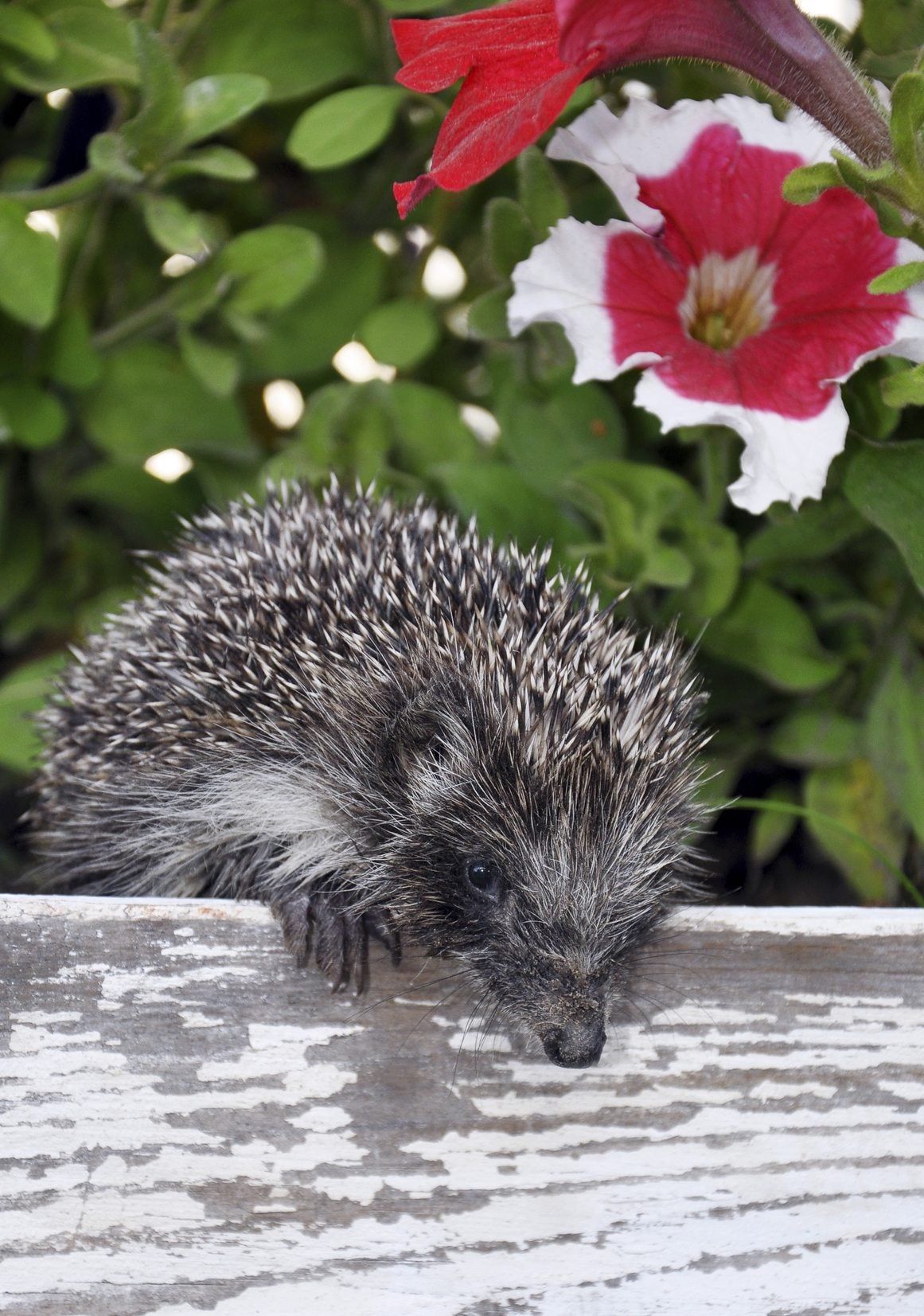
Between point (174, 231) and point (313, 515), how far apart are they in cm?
35

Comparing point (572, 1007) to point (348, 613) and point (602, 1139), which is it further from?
point (348, 613)

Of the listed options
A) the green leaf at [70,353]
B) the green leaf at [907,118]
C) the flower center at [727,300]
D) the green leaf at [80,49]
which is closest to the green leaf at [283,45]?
the green leaf at [80,49]

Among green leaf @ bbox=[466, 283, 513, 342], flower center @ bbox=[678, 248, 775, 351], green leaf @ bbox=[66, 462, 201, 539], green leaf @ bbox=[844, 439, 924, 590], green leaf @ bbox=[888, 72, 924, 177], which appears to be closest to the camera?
green leaf @ bbox=[888, 72, 924, 177]

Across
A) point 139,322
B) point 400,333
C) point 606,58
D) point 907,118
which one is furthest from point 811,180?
point 139,322

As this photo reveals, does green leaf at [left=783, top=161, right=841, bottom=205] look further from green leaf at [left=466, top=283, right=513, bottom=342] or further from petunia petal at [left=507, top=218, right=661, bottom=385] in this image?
green leaf at [left=466, top=283, right=513, bottom=342]

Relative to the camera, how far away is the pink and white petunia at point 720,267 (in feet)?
3.66

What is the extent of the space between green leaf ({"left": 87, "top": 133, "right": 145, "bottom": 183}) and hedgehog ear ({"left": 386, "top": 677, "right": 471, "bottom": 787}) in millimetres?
667

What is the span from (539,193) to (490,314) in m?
0.13

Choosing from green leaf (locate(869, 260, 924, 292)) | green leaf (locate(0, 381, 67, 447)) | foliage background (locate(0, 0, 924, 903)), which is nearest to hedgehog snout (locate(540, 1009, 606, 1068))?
foliage background (locate(0, 0, 924, 903))

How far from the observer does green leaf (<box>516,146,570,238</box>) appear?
4.11ft

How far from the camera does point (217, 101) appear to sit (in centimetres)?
138

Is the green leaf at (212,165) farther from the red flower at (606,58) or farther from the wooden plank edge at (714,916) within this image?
the wooden plank edge at (714,916)

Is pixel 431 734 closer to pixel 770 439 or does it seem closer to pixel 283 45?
pixel 770 439

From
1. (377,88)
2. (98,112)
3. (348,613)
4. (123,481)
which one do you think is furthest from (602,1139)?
(98,112)
